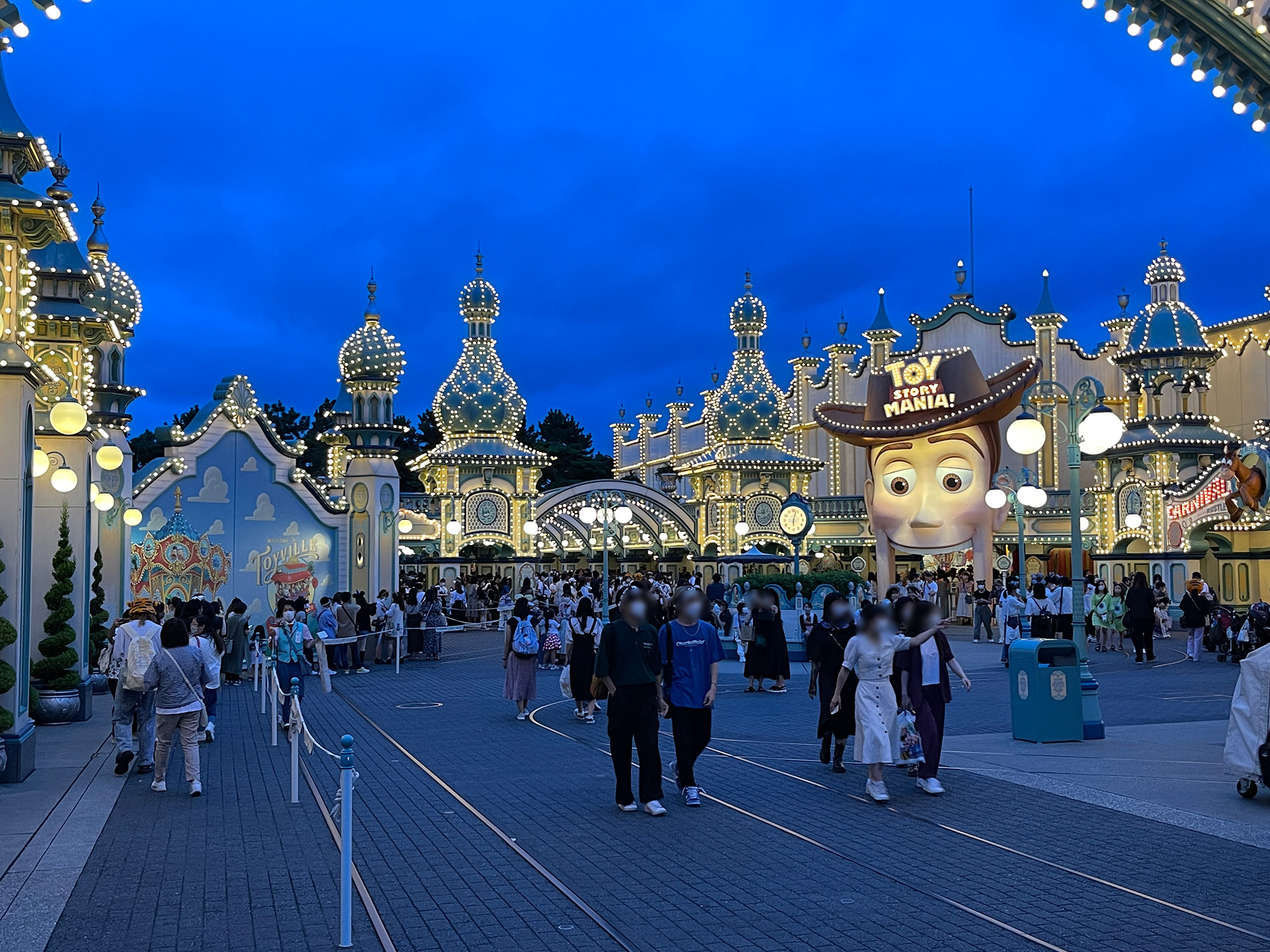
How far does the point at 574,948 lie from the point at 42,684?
12.2 meters

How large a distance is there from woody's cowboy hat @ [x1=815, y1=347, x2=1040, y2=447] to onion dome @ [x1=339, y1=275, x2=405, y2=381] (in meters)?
14.1

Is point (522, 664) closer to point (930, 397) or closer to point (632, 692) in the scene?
point (632, 692)

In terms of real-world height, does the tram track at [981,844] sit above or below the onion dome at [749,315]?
below

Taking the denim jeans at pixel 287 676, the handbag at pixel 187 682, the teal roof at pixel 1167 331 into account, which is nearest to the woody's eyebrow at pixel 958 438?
the teal roof at pixel 1167 331

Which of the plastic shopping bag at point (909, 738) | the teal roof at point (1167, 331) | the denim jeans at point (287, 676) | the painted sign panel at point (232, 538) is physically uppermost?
the teal roof at point (1167, 331)

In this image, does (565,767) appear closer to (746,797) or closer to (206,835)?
(746,797)

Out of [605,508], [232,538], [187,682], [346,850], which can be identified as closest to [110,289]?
[232,538]

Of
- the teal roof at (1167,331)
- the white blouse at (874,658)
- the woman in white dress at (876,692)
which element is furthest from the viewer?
the teal roof at (1167,331)

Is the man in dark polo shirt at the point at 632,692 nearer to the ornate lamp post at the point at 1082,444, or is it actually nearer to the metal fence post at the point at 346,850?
the metal fence post at the point at 346,850

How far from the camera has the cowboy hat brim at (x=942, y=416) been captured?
123ft

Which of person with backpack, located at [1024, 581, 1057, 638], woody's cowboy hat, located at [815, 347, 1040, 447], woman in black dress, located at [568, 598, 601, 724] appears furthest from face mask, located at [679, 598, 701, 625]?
woody's cowboy hat, located at [815, 347, 1040, 447]

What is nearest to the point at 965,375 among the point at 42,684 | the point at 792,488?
the point at 792,488

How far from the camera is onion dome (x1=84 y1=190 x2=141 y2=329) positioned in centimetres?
2547

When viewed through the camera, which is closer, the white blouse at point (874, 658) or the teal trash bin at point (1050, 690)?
the white blouse at point (874, 658)
